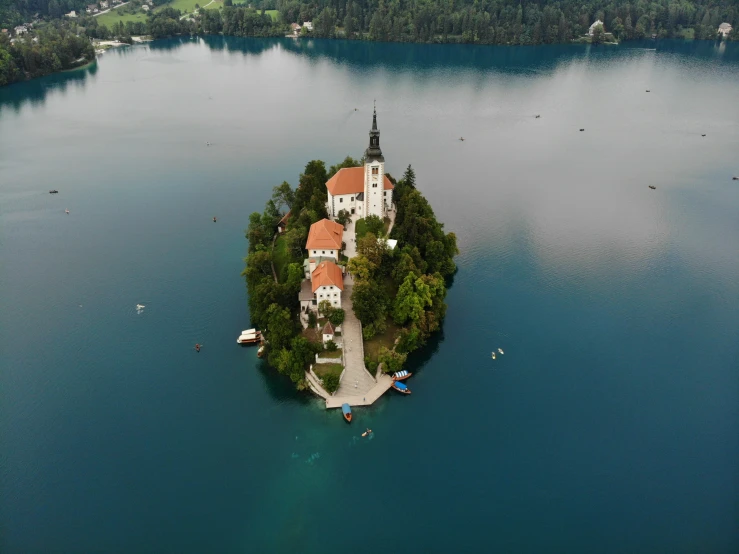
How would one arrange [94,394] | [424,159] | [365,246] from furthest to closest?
[424,159], [365,246], [94,394]

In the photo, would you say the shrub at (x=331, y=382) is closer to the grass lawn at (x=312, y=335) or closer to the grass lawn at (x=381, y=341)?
the grass lawn at (x=381, y=341)

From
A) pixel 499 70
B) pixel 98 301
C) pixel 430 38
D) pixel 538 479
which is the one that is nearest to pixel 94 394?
pixel 98 301

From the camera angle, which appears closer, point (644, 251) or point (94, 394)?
point (94, 394)

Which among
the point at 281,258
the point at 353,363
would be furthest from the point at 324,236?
the point at 353,363

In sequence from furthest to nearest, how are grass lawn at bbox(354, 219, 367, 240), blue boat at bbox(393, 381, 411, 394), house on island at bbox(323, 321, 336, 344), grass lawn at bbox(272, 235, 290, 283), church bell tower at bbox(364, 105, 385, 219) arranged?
grass lawn at bbox(354, 219, 367, 240) → church bell tower at bbox(364, 105, 385, 219) → grass lawn at bbox(272, 235, 290, 283) → house on island at bbox(323, 321, 336, 344) → blue boat at bbox(393, 381, 411, 394)

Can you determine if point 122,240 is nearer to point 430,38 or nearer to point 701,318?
point 701,318

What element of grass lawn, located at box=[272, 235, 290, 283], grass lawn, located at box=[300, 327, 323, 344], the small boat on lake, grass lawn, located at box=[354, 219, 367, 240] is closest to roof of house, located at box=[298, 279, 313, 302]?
grass lawn, located at box=[272, 235, 290, 283]

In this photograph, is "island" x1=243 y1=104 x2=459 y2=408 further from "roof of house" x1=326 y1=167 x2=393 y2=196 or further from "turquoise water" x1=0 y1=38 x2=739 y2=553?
"turquoise water" x1=0 y1=38 x2=739 y2=553
